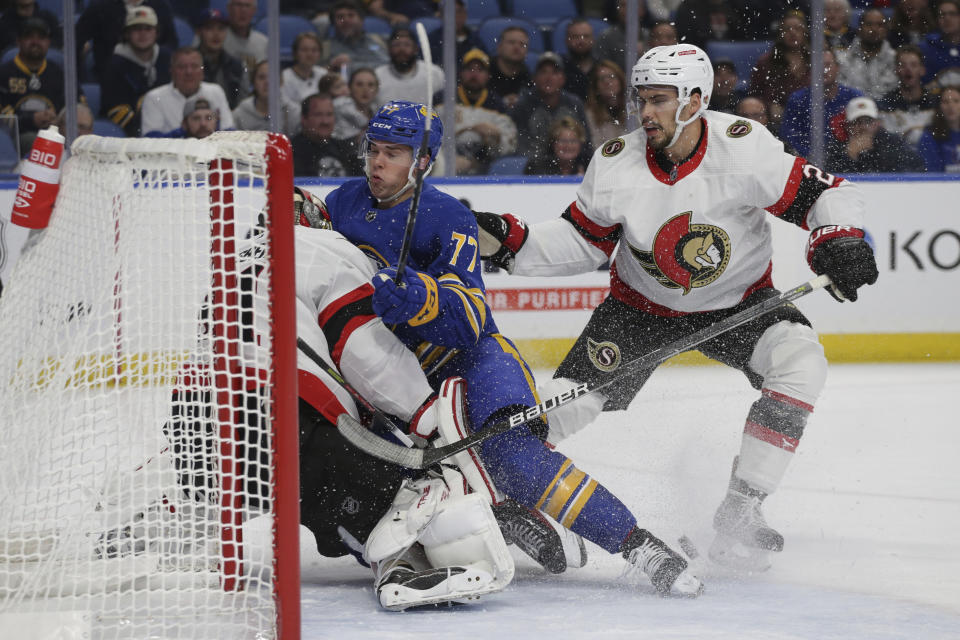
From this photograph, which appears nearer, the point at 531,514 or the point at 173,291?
the point at 173,291

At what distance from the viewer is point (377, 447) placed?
2.58 m

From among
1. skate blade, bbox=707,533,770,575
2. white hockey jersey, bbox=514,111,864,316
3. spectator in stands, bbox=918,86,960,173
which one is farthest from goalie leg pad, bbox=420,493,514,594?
spectator in stands, bbox=918,86,960,173

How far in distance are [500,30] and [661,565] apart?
3.38 meters

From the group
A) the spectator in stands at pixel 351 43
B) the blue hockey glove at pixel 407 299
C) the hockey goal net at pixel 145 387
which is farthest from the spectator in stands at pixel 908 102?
the hockey goal net at pixel 145 387

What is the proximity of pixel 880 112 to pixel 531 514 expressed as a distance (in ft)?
11.2

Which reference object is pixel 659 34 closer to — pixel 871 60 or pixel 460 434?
pixel 871 60

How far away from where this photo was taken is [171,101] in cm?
523

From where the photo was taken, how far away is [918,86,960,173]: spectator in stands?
18.5ft

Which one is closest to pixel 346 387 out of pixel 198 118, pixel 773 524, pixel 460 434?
pixel 460 434

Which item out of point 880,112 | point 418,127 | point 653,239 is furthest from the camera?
point 880,112

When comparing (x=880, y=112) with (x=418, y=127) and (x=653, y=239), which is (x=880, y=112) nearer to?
(x=653, y=239)

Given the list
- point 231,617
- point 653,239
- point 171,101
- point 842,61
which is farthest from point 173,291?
point 842,61

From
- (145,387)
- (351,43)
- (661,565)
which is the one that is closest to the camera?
(145,387)

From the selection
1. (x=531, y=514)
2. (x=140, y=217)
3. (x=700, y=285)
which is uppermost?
(x=140, y=217)
